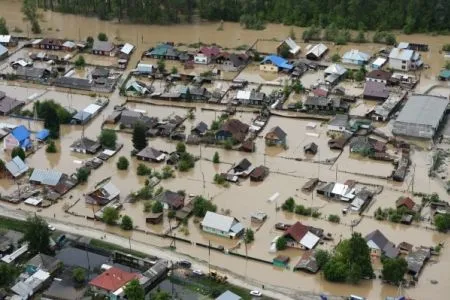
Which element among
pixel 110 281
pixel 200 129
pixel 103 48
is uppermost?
pixel 103 48

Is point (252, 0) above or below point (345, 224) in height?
above

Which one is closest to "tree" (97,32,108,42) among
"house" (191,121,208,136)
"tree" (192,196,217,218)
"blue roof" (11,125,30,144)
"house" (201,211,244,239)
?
"blue roof" (11,125,30,144)

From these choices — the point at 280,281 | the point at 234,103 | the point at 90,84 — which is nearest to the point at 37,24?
the point at 90,84

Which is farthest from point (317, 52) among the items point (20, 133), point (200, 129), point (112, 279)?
point (112, 279)

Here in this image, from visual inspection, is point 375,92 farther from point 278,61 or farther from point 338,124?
point 278,61

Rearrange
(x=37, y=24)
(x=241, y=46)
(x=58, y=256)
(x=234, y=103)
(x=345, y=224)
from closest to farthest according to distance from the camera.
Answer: (x=58, y=256), (x=345, y=224), (x=234, y=103), (x=241, y=46), (x=37, y=24)

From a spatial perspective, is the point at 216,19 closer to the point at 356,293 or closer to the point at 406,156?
the point at 406,156
